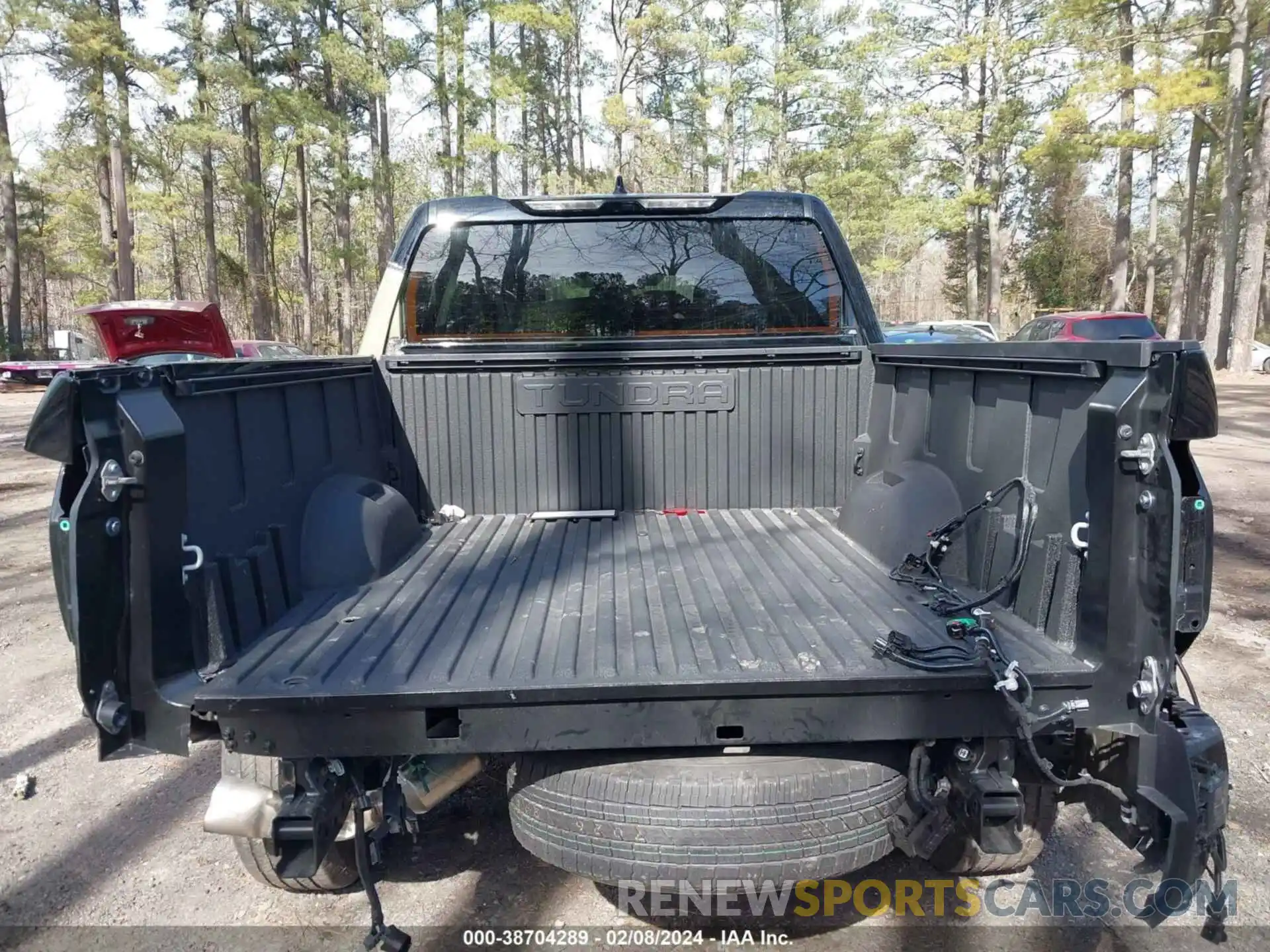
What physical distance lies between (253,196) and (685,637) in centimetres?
2639

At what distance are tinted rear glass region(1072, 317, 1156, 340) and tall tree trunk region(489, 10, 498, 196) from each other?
1649cm

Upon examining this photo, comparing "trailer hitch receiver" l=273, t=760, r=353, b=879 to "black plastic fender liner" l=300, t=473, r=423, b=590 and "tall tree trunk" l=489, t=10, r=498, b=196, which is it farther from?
"tall tree trunk" l=489, t=10, r=498, b=196

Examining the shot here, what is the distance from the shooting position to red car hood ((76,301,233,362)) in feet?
25.1

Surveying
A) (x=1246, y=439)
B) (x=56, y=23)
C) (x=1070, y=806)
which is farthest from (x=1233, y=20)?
(x=56, y=23)

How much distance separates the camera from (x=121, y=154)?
72.5 ft

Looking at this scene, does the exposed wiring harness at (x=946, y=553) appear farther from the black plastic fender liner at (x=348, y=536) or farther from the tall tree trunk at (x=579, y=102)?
the tall tree trunk at (x=579, y=102)

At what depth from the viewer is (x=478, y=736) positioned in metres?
1.94

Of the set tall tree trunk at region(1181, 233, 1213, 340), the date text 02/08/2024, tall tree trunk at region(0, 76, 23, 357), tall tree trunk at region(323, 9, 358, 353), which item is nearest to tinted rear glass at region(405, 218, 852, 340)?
the date text 02/08/2024

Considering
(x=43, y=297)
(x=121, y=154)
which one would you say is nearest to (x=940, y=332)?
(x=121, y=154)

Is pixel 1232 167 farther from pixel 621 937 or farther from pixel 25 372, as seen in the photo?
pixel 25 372

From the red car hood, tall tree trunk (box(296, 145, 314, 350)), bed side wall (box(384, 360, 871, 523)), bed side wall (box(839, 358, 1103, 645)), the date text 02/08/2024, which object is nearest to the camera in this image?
bed side wall (box(839, 358, 1103, 645))

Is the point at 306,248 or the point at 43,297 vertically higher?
the point at 306,248

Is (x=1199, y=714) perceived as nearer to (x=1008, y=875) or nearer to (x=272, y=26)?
(x=1008, y=875)

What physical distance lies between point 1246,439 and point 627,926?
13.7 metres
